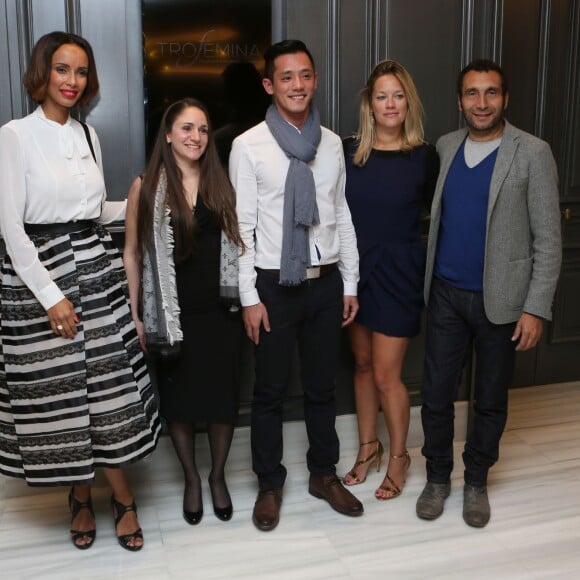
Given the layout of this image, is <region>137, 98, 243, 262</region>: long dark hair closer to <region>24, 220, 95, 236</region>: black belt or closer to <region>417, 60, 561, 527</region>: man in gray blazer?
<region>24, 220, 95, 236</region>: black belt

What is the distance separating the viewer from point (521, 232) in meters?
2.75

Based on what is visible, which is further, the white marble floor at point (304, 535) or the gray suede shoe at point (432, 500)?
the gray suede shoe at point (432, 500)

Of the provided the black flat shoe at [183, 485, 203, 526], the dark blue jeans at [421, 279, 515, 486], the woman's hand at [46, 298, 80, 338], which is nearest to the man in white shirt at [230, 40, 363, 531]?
the black flat shoe at [183, 485, 203, 526]

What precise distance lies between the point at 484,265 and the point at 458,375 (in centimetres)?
46

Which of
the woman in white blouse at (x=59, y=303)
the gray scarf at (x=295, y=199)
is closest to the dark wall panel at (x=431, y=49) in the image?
the gray scarf at (x=295, y=199)

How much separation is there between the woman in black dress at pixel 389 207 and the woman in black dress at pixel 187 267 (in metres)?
0.52

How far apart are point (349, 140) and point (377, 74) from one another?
27cm

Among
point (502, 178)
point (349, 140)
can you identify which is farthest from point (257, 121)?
point (502, 178)

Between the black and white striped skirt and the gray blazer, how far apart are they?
1296 mm

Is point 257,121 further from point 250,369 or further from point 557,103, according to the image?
point 557,103

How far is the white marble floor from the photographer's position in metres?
2.68

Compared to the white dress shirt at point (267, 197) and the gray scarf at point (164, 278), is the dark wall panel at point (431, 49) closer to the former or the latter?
the white dress shirt at point (267, 197)

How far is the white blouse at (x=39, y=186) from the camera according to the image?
2.50 metres

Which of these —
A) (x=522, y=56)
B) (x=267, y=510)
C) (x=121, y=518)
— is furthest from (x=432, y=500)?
(x=522, y=56)
